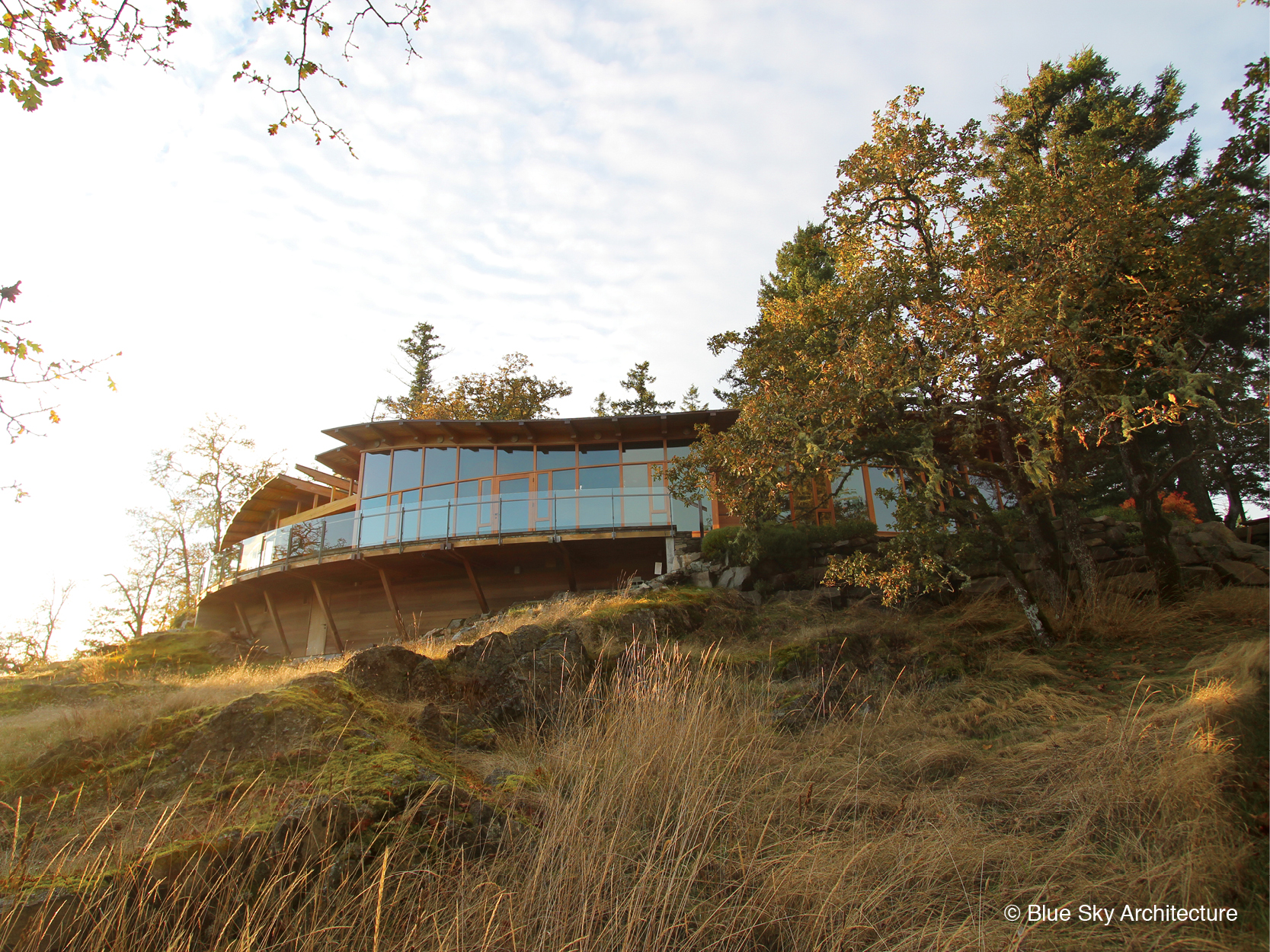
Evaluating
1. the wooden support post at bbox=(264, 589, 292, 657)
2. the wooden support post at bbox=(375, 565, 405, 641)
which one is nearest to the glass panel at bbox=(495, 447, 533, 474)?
the wooden support post at bbox=(375, 565, 405, 641)

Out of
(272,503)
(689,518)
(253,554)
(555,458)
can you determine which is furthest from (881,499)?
(272,503)

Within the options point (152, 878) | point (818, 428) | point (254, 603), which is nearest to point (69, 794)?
point (152, 878)

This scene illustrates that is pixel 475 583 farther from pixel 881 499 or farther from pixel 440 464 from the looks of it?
pixel 881 499

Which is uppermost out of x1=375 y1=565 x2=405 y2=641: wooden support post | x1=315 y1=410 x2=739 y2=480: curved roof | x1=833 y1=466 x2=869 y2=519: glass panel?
x1=315 y1=410 x2=739 y2=480: curved roof

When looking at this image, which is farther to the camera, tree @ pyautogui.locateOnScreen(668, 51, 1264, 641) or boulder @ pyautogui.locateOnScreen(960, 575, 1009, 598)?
boulder @ pyautogui.locateOnScreen(960, 575, 1009, 598)

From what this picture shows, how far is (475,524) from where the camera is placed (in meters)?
15.4

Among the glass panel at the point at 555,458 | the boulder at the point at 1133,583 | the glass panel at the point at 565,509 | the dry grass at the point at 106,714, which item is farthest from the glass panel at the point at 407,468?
the boulder at the point at 1133,583

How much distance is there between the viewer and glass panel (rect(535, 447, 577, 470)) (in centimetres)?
1747

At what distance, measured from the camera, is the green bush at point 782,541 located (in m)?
13.0

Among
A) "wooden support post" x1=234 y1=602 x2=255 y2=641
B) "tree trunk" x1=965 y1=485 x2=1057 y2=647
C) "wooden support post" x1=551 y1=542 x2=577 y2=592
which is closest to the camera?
"tree trunk" x1=965 y1=485 x2=1057 y2=647

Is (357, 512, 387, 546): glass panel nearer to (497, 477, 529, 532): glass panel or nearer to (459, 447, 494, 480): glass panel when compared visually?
(459, 447, 494, 480): glass panel

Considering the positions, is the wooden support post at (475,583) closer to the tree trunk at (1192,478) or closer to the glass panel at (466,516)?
the glass panel at (466,516)

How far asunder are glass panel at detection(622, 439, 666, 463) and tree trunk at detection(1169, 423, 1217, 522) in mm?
11474

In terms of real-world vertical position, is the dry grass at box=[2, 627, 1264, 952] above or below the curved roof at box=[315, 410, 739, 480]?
below
